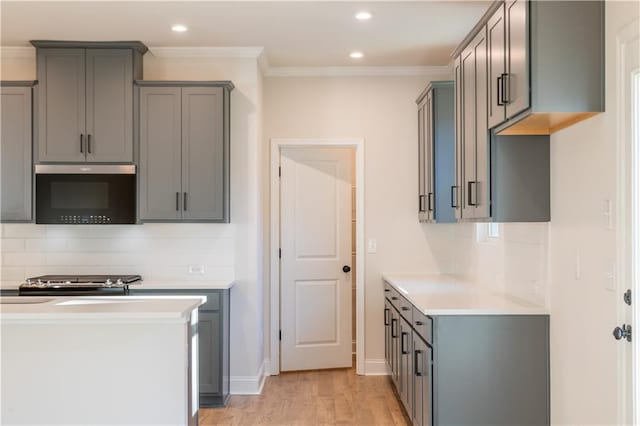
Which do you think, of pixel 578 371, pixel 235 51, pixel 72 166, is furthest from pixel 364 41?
pixel 578 371

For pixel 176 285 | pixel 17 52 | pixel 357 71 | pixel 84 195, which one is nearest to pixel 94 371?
pixel 176 285

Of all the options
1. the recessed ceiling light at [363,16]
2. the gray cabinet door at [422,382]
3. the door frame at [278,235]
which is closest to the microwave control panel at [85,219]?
the door frame at [278,235]

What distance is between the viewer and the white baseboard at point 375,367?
496 cm

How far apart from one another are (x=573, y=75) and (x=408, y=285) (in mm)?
2100

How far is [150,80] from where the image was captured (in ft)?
14.2

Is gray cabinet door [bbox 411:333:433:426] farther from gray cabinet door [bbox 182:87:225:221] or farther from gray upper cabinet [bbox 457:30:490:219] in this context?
gray cabinet door [bbox 182:87:225:221]

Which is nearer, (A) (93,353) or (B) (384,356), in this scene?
(A) (93,353)

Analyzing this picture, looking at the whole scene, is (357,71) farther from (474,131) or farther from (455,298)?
(455,298)

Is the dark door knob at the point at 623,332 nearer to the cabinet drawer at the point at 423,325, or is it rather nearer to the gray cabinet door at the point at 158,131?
the cabinet drawer at the point at 423,325

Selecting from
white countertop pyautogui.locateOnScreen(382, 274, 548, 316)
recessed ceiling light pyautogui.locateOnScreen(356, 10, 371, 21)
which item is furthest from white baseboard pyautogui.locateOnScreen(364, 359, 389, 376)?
recessed ceiling light pyautogui.locateOnScreen(356, 10, 371, 21)

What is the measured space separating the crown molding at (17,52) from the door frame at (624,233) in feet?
13.6

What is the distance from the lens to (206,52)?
174 inches

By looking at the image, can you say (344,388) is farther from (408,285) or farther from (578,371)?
(578,371)

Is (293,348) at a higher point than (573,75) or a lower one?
→ lower
